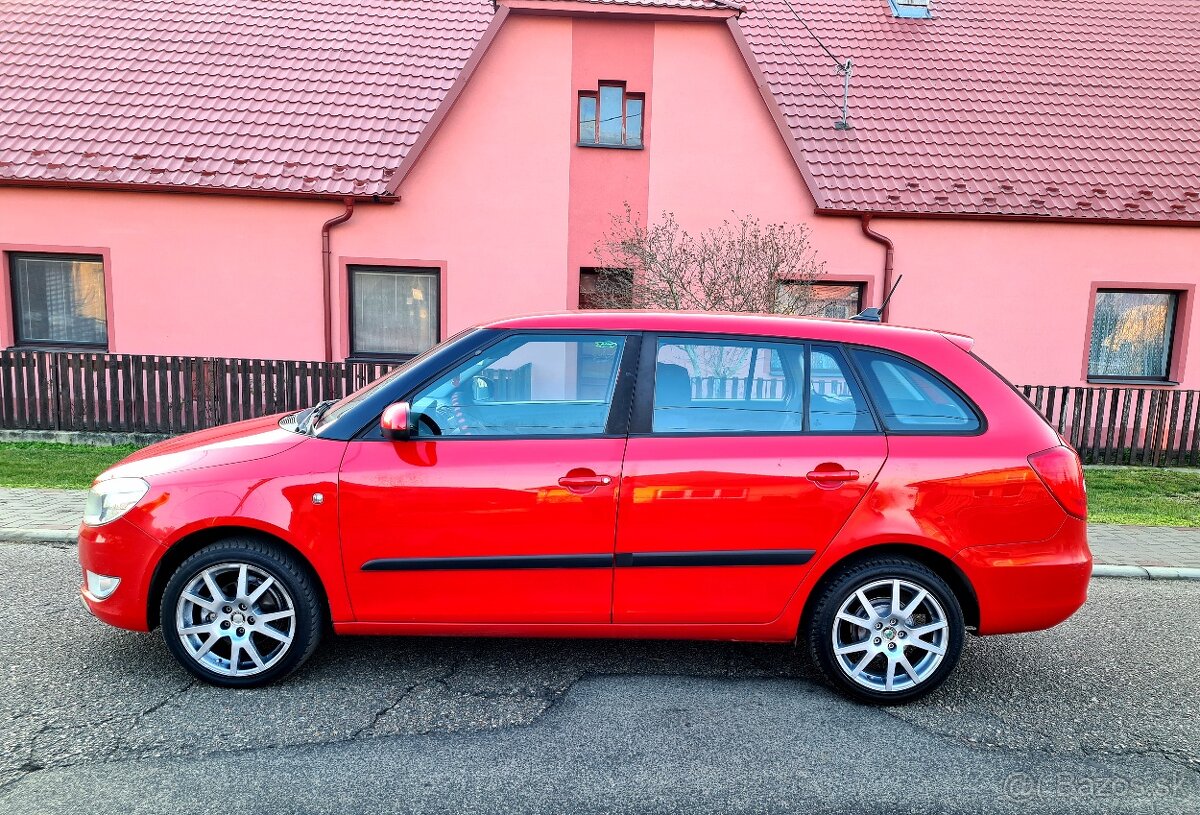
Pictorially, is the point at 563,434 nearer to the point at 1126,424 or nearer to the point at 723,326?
the point at 723,326

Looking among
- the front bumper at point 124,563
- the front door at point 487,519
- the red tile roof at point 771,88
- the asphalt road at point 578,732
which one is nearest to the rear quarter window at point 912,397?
the front door at point 487,519

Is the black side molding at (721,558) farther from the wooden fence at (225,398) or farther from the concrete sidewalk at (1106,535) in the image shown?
the wooden fence at (225,398)

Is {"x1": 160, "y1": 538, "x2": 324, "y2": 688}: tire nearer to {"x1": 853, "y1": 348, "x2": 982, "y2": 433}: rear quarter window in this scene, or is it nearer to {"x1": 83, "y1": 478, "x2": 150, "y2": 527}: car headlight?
{"x1": 83, "y1": 478, "x2": 150, "y2": 527}: car headlight

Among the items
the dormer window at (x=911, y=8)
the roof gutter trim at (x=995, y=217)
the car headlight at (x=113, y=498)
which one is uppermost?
the dormer window at (x=911, y=8)

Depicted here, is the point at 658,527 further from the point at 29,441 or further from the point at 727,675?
the point at 29,441

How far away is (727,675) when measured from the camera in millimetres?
3803

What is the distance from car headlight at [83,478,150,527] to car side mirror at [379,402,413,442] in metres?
1.12

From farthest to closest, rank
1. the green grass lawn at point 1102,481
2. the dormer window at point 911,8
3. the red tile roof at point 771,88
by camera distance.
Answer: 1. the dormer window at point 911,8
2. the red tile roof at point 771,88
3. the green grass lawn at point 1102,481

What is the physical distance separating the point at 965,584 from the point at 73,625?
A: 15.1ft

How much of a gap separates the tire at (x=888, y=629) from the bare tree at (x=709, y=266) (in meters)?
5.35

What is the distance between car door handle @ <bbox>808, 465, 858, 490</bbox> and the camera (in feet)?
11.2

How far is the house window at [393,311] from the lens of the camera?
10781 mm

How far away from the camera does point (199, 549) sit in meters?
3.49

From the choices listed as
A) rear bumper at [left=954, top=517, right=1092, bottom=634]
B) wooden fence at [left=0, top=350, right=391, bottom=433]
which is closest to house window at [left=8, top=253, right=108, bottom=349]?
wooden fence at [left=0, top=350, right=391, bottom=433]
